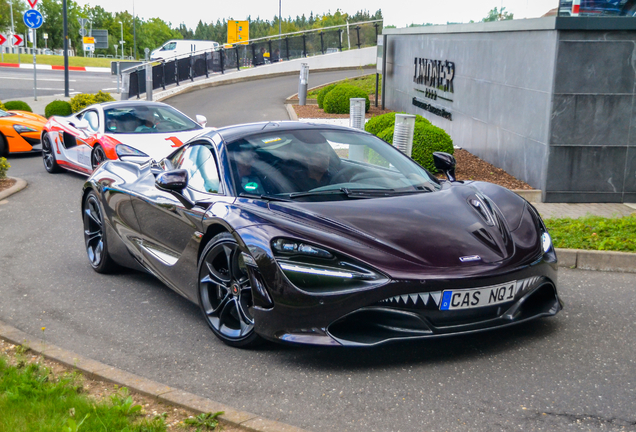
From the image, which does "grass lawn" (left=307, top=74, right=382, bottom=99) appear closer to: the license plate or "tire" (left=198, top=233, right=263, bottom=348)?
"tire" (left=198, top=233, right=263, bottom=348)

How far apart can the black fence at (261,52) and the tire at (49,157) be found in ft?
45.2

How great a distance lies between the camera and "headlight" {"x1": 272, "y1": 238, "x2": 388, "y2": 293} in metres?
3.94

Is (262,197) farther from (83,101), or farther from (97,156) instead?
(83,101)

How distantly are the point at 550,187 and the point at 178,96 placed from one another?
69.4 ft

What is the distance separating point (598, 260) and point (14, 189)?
849 centimetres

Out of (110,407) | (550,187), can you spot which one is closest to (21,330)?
(110,407)

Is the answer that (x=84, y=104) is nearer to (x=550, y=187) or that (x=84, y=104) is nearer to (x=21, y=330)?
(x=550, y=187)

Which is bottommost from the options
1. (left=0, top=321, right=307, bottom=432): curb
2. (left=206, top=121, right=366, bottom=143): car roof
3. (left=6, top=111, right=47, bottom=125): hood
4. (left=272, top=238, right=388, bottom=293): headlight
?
(left=0, top=321, right=307, bottom=432): curb

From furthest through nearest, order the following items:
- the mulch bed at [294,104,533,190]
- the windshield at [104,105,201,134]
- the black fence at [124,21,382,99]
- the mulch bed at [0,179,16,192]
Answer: the black fence at [124,21,382,99], the windshield at [104,105,201,134], the mulch bed at [0,179,16,192], the mulch bed at [294,104,533,190]

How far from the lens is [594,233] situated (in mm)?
7203

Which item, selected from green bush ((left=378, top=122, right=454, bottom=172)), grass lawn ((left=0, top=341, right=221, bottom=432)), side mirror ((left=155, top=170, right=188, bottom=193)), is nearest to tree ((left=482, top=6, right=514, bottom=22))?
green bush ((left=378, top=122, right=454, bottom=172))

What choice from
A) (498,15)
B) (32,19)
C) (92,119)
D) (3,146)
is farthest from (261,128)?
(32,19)

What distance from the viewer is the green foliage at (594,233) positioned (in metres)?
6.79

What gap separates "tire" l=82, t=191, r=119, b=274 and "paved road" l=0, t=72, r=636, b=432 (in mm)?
285
